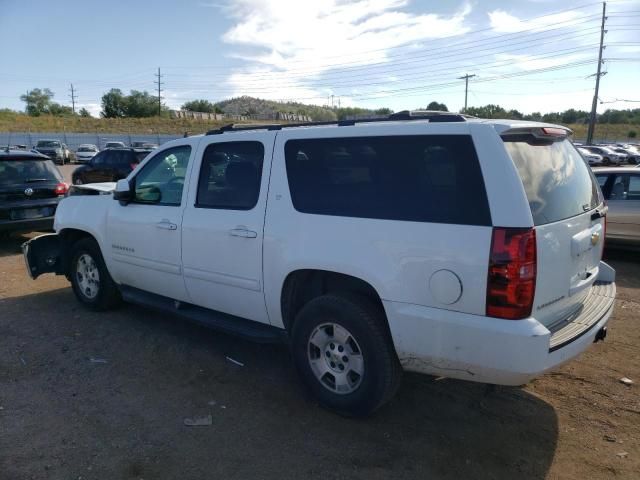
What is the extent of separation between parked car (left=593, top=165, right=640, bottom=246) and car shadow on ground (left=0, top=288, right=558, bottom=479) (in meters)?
5.62

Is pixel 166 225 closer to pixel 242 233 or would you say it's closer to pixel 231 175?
pixel 231 175

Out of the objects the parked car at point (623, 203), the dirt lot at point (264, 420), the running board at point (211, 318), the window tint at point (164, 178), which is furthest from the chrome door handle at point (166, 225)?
the parked car at point (623, 203)

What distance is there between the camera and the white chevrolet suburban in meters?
2.80

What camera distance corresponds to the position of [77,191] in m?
6.08

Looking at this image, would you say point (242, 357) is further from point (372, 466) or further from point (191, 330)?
point (372, 466)

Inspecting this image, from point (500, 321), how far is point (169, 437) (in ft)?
7.16

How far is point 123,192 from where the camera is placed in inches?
196

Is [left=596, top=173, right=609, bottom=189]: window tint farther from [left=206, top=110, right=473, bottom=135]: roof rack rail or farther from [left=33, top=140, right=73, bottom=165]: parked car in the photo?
[left=33, top=140, right=73, bottom=165]: parked car

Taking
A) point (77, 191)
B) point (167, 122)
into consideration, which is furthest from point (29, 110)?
A: point (77, 191)

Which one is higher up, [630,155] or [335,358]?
[630,155]

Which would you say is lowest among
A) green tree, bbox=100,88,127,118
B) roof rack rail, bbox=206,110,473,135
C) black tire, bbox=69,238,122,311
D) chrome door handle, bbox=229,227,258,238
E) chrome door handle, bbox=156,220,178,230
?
black tire, bbox=69,238,122,311

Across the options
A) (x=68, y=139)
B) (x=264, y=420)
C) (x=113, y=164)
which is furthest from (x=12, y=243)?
(x=68, y=139)

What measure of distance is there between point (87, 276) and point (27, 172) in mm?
4561

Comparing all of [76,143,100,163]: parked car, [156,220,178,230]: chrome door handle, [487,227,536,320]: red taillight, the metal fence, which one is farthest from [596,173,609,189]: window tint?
the metal fence
